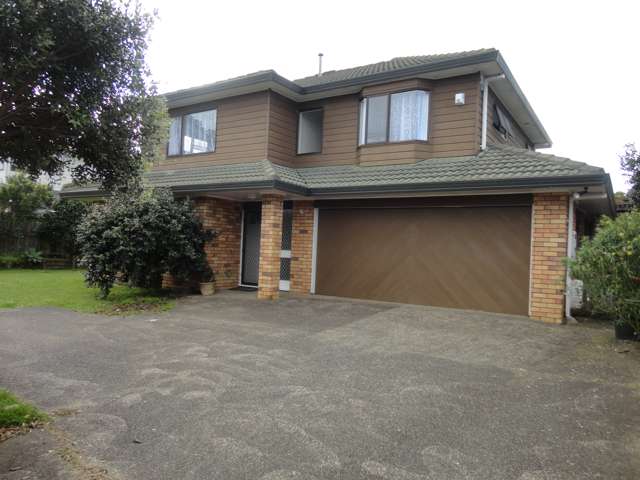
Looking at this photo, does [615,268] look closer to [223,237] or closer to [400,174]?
[400,174]

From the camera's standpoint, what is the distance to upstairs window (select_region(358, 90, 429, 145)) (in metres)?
10.7

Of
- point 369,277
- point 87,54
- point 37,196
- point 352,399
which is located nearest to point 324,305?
point 369,277

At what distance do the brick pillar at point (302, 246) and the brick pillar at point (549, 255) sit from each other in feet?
17.3

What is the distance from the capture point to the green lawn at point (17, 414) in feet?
12.5

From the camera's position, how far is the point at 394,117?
36.2ft

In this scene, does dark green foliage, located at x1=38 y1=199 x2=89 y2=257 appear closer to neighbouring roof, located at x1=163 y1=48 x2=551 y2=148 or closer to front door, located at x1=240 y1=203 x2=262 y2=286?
neighbouring roof, located at x1=163 y1=48 x2=551 y2=148

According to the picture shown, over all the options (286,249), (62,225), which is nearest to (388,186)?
(286,249)

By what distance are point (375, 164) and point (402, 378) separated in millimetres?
6830

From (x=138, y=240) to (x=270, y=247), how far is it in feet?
9.48

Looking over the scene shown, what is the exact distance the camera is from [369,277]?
35.6 feet

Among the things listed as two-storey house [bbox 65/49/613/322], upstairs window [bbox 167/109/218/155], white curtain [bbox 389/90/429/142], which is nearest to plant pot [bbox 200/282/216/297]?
two-storey house [bbox 65/49/613/322]

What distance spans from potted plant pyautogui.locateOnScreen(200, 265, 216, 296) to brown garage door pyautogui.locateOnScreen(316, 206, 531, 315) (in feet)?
8.88

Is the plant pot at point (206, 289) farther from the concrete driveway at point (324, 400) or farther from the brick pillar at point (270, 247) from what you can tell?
the concrete driveway at point (324, 400)

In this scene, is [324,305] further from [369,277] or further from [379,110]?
[379,110]
